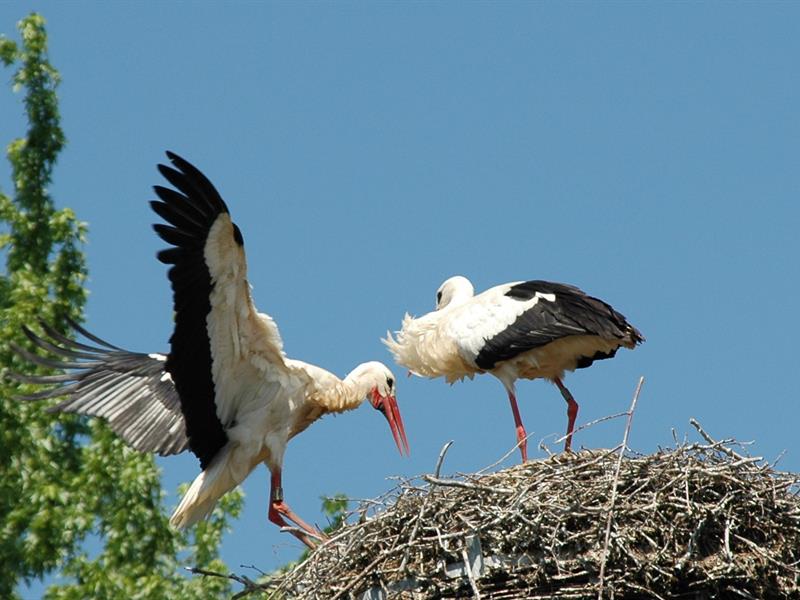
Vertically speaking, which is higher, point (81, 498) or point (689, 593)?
point (81, 498)

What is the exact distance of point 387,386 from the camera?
10352mm

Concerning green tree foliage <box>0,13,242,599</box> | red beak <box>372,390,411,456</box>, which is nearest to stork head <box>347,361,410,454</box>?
red beak <box>372,390,411,456</box>

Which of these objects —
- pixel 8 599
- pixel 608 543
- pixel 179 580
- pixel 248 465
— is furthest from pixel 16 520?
pixel 608 543

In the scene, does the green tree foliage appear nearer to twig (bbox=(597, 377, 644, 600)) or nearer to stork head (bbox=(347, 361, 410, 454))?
stork head (bbox=(347, 361, 410, 454))

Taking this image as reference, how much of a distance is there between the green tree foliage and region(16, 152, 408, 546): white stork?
126 cm

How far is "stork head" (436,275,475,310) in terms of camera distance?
10961mm

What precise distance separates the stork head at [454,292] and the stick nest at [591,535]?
10.8ft

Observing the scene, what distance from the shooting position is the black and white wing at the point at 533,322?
384 inches

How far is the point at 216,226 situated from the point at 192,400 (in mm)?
1236

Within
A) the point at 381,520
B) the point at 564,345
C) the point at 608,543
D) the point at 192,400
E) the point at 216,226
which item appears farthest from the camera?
the point at 564,345

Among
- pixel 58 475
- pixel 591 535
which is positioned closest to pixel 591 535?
pixel 591 535

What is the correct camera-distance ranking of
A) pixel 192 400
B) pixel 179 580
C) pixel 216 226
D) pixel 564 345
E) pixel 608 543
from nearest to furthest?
1. pixel 608 543
2. pixel 216 226
3. pixel 192 400
4. pixel 564 345
5. pixel 179 580

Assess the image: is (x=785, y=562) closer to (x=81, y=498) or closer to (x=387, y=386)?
(x=387, y=386)

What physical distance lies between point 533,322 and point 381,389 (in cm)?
102
